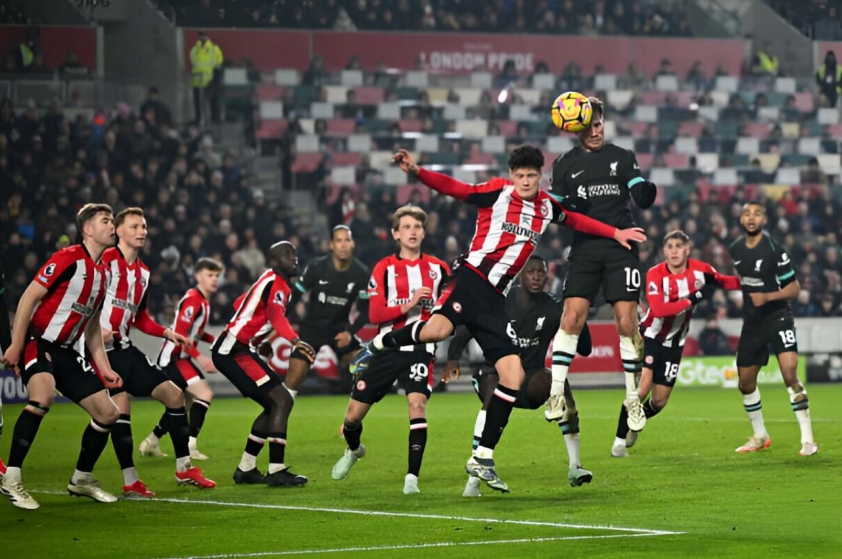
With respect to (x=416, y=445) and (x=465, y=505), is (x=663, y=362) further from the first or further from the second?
(x=465, y=505)

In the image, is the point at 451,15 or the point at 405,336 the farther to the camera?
the point at 451,15

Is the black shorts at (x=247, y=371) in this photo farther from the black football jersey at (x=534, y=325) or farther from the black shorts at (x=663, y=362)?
the black shorts at (x=663, y=362)

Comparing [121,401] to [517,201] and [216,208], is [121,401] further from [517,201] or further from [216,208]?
[216,208]

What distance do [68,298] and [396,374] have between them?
2605 millimetres

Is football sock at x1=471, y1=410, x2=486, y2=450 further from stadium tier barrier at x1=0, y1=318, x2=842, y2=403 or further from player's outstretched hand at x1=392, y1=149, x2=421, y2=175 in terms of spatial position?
stadium tier barrier at x1=0, y1=318, x2=842, y2=403

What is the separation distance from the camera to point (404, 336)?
10.1 m

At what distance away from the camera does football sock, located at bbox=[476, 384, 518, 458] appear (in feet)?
31.8

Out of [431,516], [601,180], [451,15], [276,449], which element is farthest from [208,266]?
[451,15]

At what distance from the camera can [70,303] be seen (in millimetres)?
9633

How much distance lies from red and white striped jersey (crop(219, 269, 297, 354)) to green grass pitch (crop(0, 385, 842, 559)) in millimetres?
1238

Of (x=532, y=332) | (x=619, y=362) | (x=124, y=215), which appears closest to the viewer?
(x=124, y=215)

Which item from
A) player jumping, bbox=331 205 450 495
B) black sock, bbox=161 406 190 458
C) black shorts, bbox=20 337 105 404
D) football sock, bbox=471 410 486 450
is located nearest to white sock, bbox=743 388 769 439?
football sock, bbox=471 410 486 450

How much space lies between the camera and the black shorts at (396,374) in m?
10.6

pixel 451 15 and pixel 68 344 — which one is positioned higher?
pixel 451 15
